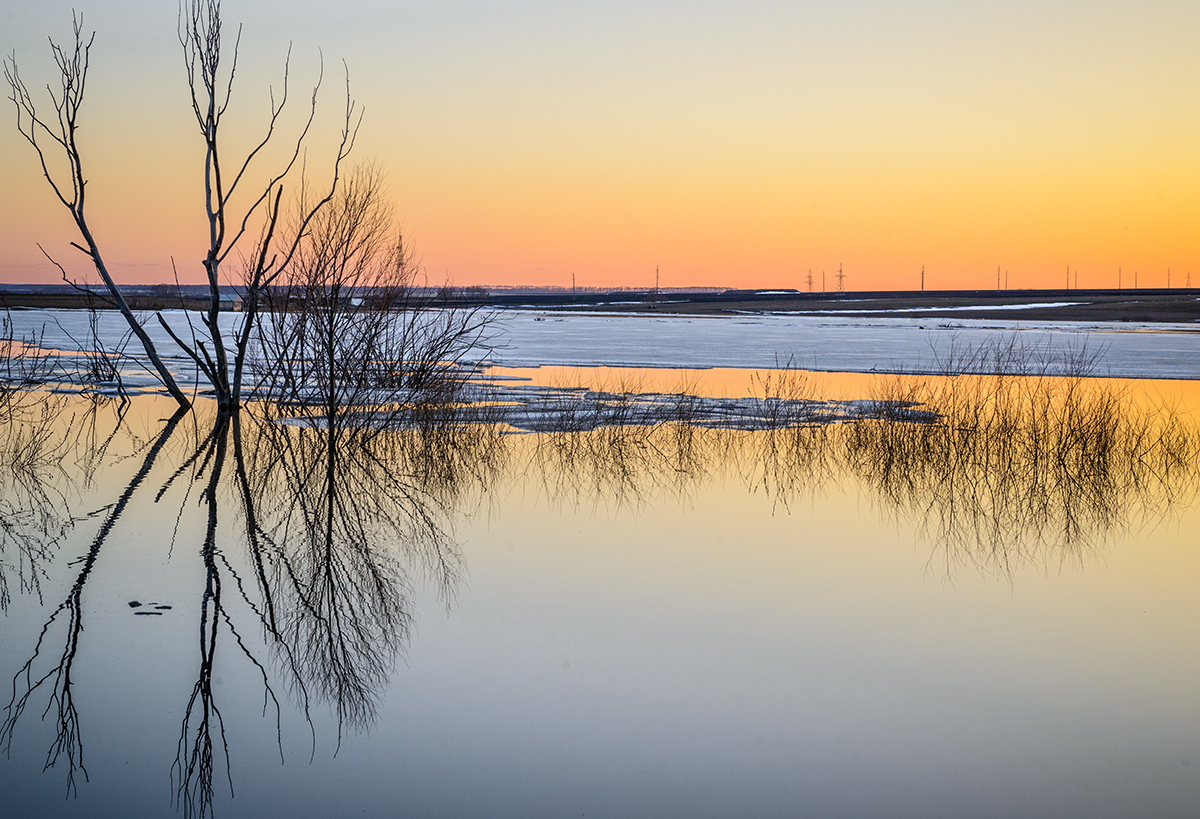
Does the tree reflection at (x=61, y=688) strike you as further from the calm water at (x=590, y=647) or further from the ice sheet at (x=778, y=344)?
the ice sheet at (x=778, y=344)

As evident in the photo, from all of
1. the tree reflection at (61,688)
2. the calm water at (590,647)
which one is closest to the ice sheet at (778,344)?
the calm water at (590,647)

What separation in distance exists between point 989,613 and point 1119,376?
19628 mm

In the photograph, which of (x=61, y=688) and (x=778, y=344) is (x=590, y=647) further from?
(x=778, y=344)

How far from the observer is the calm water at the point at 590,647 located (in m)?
3.94

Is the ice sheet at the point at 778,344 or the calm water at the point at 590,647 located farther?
the ice sheet at the point at 778,344

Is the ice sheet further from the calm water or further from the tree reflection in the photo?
the tree reflection

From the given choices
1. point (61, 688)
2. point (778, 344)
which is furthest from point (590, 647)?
point (778, 344)

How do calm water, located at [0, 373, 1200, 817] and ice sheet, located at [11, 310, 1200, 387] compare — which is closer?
calm water, located at [0, 373, 1200, 817]

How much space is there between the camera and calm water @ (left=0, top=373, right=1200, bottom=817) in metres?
3.94

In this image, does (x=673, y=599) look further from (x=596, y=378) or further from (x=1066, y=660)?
(x=596, y=378)

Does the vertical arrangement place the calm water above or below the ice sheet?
below

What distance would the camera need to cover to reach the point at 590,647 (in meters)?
5.45

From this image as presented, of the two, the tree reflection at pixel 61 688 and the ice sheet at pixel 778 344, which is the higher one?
the ice sheet at pixel 778 344

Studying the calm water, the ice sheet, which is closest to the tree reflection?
the calm water
